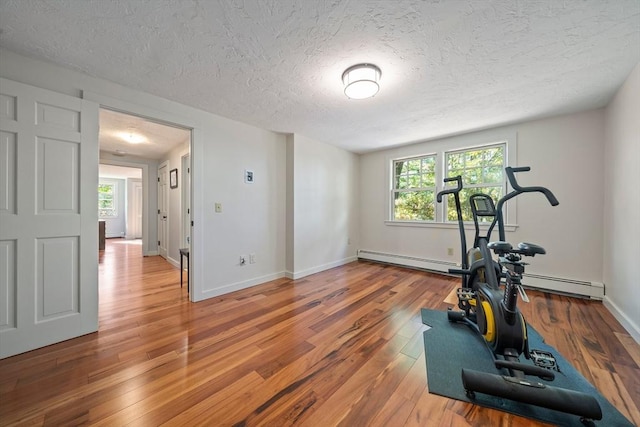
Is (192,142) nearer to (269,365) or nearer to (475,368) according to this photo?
(269,365)

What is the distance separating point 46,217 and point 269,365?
2.02 m

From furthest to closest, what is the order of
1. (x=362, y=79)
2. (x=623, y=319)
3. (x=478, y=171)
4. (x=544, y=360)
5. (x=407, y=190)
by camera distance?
(x=407, y=190)
(x=478, y=171)
(x=623, y=319)
(x=362, y=79)
(x=544, y=360)

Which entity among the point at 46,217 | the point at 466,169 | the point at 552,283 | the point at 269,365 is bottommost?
the point at 269,365

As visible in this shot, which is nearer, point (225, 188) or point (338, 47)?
point (338, 47)

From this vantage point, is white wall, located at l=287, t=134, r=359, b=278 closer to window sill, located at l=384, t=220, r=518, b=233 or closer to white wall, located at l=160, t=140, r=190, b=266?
window sill, located at l=384, t=220, r=518, b=233

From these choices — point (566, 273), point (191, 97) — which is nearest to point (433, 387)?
point (566, 273)

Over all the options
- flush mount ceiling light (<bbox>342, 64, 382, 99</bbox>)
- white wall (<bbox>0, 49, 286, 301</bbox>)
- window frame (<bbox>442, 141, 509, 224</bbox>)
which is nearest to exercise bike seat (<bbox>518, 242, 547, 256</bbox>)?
flush mount ceiling light (<bbox>342, 64, 382, 99</bbox>)

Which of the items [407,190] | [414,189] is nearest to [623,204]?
[414,189]

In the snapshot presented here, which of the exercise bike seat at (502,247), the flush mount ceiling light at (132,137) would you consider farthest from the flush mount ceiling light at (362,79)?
the flush mount ceiling light at (132,137)

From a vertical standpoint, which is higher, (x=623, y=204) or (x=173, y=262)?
(x=623, y=204)

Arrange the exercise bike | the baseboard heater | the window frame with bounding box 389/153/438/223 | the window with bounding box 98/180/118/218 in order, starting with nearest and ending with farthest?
the exercise bike < the baseboard heater < the window frame with bounding box 389/153/438/223 < the window with bounding box 98/180/118/218

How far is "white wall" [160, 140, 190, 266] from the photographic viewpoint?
14.1ft

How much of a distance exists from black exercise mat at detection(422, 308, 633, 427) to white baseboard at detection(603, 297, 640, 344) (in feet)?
2.25

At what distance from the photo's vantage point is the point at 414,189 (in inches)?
167
